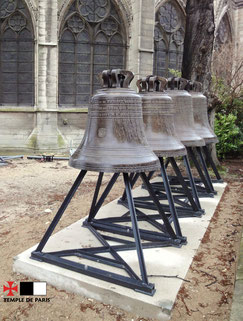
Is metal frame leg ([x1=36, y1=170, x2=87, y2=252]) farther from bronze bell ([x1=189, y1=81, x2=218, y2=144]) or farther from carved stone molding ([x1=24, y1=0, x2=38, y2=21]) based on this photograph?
carved stone molding ([x1=24, y1=0, x2=38, y2=21])

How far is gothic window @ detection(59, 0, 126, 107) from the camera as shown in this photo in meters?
12.2

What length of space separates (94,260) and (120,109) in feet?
4.84

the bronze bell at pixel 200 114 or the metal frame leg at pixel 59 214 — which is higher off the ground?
the bronze bell at pixel 200 114

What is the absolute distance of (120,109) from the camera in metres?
3.20

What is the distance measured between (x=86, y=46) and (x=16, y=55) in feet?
8.23

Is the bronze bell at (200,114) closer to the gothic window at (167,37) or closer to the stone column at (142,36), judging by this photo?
the stone column at (142,36)

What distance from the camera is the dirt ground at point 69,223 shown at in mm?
2721

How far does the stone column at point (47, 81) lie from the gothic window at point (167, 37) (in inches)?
171

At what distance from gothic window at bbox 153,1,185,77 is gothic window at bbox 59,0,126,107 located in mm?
1855

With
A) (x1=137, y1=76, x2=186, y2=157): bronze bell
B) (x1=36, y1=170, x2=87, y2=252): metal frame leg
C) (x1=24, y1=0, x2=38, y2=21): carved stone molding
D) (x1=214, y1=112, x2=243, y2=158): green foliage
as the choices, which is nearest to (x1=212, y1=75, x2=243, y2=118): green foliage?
(x1=214, y1=112, x2=243, y2=158): green foliage

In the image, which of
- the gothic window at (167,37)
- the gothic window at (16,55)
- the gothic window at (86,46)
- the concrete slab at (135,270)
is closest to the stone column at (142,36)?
the gothic window at (86,46)

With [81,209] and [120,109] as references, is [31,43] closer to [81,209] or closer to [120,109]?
[81,209]

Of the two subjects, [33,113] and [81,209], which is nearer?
[81,209]

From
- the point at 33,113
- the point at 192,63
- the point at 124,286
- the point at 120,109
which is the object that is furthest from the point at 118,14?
the point at 124,286
